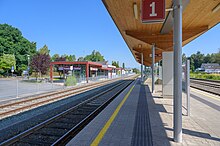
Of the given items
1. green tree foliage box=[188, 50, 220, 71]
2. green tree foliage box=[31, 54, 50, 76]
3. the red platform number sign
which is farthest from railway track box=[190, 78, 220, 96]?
green tree foliage box=[188, 50, 220, 71]

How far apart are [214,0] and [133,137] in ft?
19.8

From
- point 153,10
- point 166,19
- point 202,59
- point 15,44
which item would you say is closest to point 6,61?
point 15,44

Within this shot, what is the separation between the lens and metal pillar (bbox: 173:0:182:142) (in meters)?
5.01

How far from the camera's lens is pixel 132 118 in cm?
766

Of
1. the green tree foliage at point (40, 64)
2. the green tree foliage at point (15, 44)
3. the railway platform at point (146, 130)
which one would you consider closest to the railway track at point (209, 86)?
the railway platform at point (146, 130)

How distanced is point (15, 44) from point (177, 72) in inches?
2891

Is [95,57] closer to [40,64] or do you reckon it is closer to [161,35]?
[40,64]

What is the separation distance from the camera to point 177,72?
A: 5.10 m

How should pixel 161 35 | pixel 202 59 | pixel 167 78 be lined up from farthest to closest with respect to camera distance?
pixel 202 59, pixel 161 35, pixel 167 78

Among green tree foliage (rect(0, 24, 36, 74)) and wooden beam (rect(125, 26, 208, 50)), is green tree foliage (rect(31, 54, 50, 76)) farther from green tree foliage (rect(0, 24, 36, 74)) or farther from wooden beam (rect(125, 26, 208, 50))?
green tree foliage (rect(0, 24, 36, 74))

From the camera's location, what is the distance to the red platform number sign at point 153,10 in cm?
549

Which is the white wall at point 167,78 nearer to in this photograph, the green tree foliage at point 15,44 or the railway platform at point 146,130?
the railway platform at point 146,130

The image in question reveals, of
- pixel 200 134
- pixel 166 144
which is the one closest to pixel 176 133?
pixel 166 144

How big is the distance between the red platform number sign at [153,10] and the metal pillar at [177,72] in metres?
0.40
